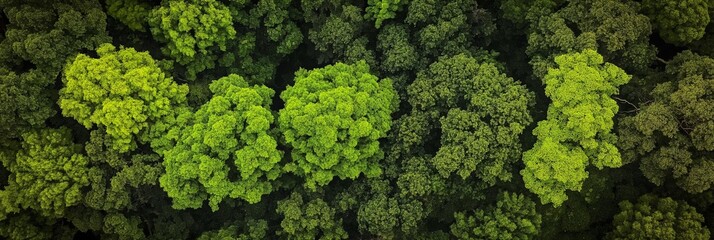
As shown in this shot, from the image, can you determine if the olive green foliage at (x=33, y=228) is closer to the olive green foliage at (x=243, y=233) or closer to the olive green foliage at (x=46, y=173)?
the olive green foliage at (x=46, y=173)

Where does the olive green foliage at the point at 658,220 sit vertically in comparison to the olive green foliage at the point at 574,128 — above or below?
below

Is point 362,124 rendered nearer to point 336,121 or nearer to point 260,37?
point 336,121

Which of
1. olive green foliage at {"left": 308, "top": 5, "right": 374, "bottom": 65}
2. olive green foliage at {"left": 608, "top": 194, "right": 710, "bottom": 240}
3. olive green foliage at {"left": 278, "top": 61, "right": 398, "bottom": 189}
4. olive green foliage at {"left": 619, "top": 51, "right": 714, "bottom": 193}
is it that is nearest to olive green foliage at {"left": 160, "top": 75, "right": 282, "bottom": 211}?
olive green foliage at {"left": 278, "top": 61, "right": 398, "bottom": 189}

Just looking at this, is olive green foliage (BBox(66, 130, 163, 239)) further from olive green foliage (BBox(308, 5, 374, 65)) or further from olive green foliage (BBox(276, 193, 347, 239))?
olive green foliage (BBox(308, 5, 374, 65))

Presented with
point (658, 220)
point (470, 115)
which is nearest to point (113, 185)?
point (470, 115)

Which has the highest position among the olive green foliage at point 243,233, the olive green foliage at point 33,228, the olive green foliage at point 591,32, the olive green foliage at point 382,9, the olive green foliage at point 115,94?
the olive green foliage at point 591,32

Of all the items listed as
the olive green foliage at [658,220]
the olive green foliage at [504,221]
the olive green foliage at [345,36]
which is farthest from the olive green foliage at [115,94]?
the olive green foliage at [658,220]
